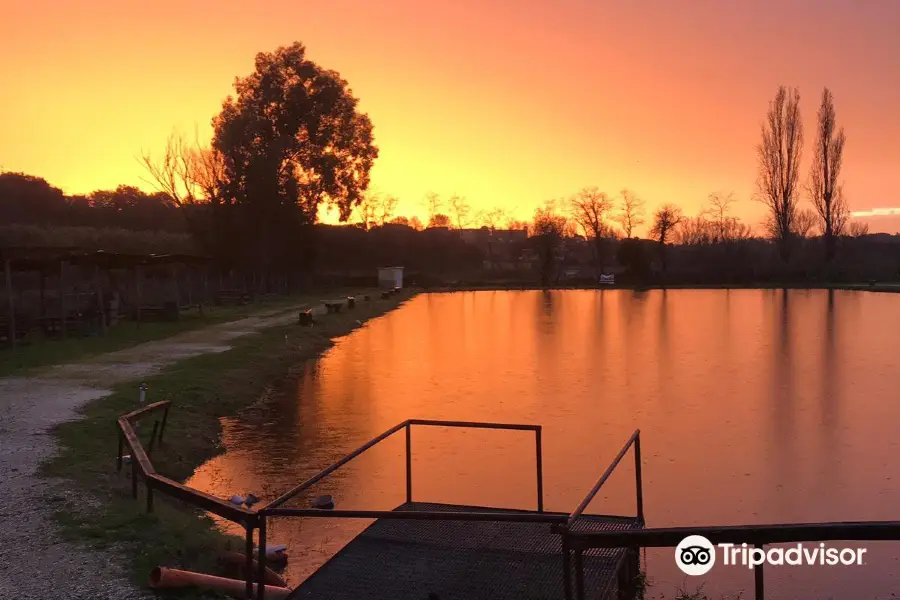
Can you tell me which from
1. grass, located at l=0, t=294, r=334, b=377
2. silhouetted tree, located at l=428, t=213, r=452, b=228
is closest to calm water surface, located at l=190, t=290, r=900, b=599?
grass, located at l=0, t=294, r=334, b=377

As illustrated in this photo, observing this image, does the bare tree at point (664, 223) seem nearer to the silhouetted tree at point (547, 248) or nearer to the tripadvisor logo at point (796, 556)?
the silhouetted tree at point (547, 248)

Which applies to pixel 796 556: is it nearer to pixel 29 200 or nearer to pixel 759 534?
pixel 759 534

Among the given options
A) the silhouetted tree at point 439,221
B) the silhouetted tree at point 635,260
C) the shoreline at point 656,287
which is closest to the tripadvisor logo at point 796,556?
the shoreline at point 656,287

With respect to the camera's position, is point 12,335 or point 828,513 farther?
point 12,335

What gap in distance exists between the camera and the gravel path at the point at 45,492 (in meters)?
5.18

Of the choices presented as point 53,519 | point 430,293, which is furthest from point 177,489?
point 430,293

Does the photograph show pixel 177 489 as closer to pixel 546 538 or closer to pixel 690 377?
pixel 546 538

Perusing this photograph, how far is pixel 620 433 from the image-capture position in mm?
12031

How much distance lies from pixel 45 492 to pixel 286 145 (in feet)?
130

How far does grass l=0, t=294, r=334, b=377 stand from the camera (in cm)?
1669

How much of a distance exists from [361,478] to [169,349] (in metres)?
11.6

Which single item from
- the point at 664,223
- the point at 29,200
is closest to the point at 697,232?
the point at 664,223

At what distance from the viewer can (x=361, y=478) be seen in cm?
979

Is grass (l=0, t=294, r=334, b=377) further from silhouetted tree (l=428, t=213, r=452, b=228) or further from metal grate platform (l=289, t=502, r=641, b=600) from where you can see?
silhouetted tree (l=428, t=213, r=452, b=228)
